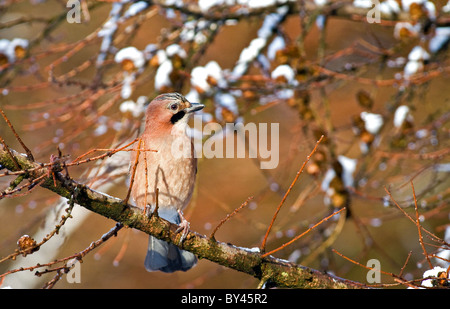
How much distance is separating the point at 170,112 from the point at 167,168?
46 centimetres

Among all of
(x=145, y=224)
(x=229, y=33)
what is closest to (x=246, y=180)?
(x=229, y=33)

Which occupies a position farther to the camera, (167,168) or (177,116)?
(177,116)

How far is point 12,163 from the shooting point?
2541 millimetres

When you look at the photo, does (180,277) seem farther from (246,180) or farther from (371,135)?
(371,135)

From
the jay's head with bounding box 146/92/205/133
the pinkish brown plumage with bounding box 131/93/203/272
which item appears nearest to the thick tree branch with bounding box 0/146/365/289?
the pinkish brown plumage with bounding box 131/93/203/272

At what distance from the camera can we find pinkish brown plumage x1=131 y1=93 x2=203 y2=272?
12.9 feet

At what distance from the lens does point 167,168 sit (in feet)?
12.9

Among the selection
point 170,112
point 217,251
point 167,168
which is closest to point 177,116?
point 170,112

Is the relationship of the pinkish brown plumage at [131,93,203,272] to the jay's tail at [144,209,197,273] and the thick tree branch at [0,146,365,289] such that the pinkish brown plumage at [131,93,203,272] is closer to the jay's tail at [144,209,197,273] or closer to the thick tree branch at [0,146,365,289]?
the jay's tail at [144,209,197,273]

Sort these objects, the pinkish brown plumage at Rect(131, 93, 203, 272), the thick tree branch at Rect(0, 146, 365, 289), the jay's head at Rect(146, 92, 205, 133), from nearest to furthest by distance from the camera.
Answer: the thick tree branch at Rect(0, 146, 365, 289)
the pinkish brown plumage at Rect(131, 93, 203, 272)
the jay's head at Rect(146, 92, 205, 133)

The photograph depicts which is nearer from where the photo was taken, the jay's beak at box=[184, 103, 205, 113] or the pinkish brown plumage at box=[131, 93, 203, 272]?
the pinkish brown plumage at box=[131, 93, 203, 272]

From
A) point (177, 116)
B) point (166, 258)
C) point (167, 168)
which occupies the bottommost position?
point (166, 258)

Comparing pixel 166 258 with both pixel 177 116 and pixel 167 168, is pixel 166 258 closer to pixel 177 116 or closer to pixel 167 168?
pixel 167 168
